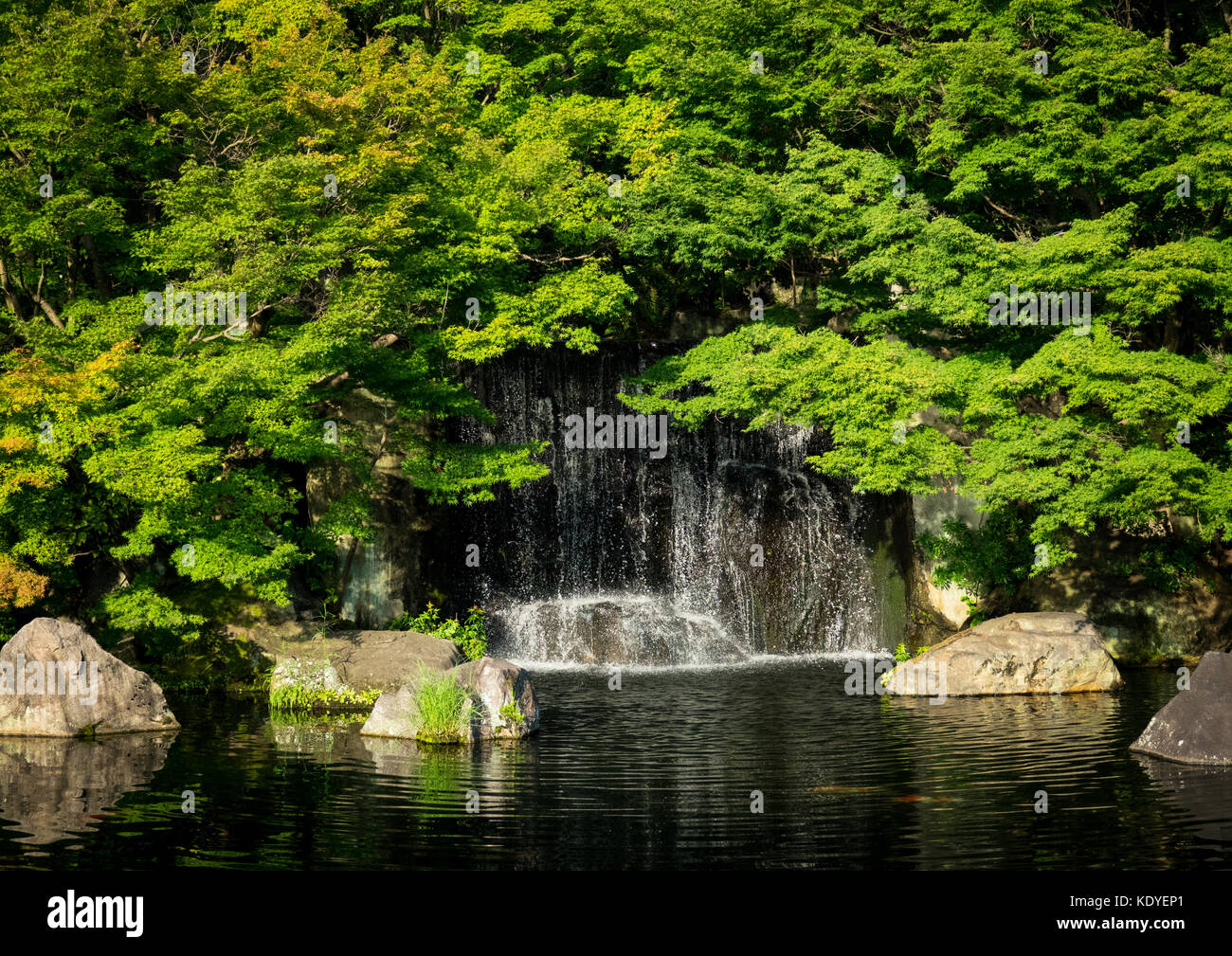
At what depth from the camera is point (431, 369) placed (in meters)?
26.1

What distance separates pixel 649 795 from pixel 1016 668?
10.4 meters

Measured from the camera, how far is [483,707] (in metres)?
16.4

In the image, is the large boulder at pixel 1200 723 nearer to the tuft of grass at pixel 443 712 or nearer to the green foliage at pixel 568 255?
the tuft of grass at pixel 443 712

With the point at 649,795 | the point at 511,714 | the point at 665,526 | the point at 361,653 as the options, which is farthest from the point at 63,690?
the point at 665,526

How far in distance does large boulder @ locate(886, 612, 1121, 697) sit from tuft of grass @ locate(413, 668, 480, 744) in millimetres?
8409

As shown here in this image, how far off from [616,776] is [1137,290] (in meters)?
16.0

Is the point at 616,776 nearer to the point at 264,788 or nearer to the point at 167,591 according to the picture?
the point at 264,788

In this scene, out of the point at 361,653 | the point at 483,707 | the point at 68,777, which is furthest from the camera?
the point at 361,653

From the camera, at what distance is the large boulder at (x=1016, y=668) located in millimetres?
20500

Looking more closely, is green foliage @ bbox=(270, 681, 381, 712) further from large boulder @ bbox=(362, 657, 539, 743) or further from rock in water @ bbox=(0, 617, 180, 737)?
large boulder @ bbox=(362, 657, 539, 743)

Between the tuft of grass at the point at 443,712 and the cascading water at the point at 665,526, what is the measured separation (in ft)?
37.0

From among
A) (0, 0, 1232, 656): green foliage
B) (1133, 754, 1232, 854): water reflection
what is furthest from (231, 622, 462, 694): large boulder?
(1133, 754, 1232, 854): water reflection

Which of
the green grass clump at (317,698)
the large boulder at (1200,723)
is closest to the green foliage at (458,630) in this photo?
the green grass clump at (317,698)

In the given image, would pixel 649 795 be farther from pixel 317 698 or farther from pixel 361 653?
pixel 361 653
